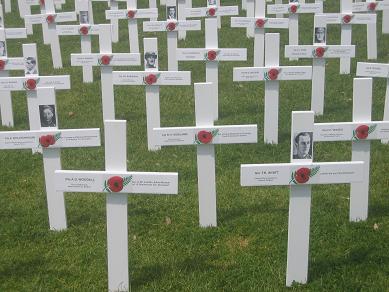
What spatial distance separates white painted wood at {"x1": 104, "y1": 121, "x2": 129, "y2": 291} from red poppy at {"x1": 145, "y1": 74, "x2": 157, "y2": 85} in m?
3.05

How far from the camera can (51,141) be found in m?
5.80

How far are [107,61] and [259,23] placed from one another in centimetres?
324

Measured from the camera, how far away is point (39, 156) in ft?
26.4

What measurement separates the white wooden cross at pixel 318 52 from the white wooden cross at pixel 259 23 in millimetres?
1596

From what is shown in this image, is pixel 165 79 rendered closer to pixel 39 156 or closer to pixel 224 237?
pixel 39 156

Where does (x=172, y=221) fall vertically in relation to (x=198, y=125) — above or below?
below

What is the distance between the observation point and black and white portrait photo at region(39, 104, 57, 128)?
5711 mm

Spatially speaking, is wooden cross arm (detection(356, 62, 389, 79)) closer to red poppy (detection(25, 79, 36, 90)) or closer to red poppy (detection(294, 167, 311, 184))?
red poppy (detection(294, 167, 311, 184))

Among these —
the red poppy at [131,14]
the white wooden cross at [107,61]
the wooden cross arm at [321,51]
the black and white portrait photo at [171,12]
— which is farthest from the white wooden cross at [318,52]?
the red poppy at [131,14]

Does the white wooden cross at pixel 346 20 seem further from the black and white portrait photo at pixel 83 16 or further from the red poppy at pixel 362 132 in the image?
the red poppy at pixel 362 132

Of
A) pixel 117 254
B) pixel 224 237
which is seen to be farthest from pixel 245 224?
pixel 117 254

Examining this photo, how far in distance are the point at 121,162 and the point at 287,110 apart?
4892 millimetres

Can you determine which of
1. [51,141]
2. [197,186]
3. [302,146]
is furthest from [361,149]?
[51,141]

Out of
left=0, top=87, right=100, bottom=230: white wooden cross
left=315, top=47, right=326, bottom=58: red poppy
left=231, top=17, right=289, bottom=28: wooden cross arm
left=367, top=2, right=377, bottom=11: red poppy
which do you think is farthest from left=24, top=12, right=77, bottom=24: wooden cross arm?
left=0, top=87, right=100, bottom=230: white wooden cross
